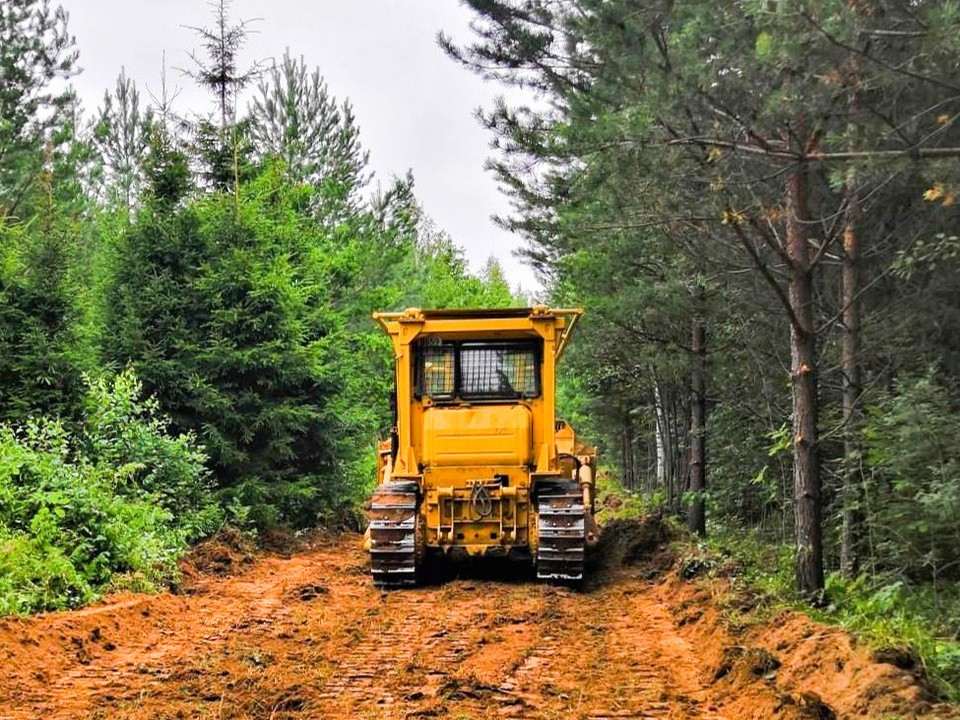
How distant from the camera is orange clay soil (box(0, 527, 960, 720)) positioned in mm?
5453

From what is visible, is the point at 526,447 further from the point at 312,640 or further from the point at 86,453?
the point at 86,453

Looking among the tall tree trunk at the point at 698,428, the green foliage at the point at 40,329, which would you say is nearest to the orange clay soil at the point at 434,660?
the tall tree trunk at the point at 698,428

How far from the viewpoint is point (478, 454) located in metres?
11.4

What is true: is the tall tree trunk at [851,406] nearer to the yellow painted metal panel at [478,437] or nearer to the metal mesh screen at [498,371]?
the yellow painted metal panel at [478,437]

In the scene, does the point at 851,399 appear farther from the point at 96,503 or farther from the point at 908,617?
the point at 96,503

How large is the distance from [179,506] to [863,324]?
29.4ft

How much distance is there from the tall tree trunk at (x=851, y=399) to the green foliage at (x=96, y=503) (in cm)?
687

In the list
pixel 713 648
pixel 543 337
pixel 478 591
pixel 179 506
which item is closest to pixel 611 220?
pixel 543 337

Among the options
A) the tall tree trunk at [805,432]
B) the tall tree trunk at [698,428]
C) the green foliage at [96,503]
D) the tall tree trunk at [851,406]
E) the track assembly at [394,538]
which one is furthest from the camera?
the tall tree trunk at [698,428]

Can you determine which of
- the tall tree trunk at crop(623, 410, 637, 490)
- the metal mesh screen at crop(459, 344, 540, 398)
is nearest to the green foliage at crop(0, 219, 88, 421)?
the metal mesh screen at crop(459, 344, 540, 398)

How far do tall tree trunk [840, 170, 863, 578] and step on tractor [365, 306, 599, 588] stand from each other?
2.94m

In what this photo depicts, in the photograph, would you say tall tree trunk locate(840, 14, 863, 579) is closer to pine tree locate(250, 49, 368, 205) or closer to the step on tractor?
the step on tractor

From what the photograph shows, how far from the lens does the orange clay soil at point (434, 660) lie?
5453 millimetres

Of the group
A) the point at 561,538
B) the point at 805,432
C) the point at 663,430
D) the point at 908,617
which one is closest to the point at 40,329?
the point at 561,538
